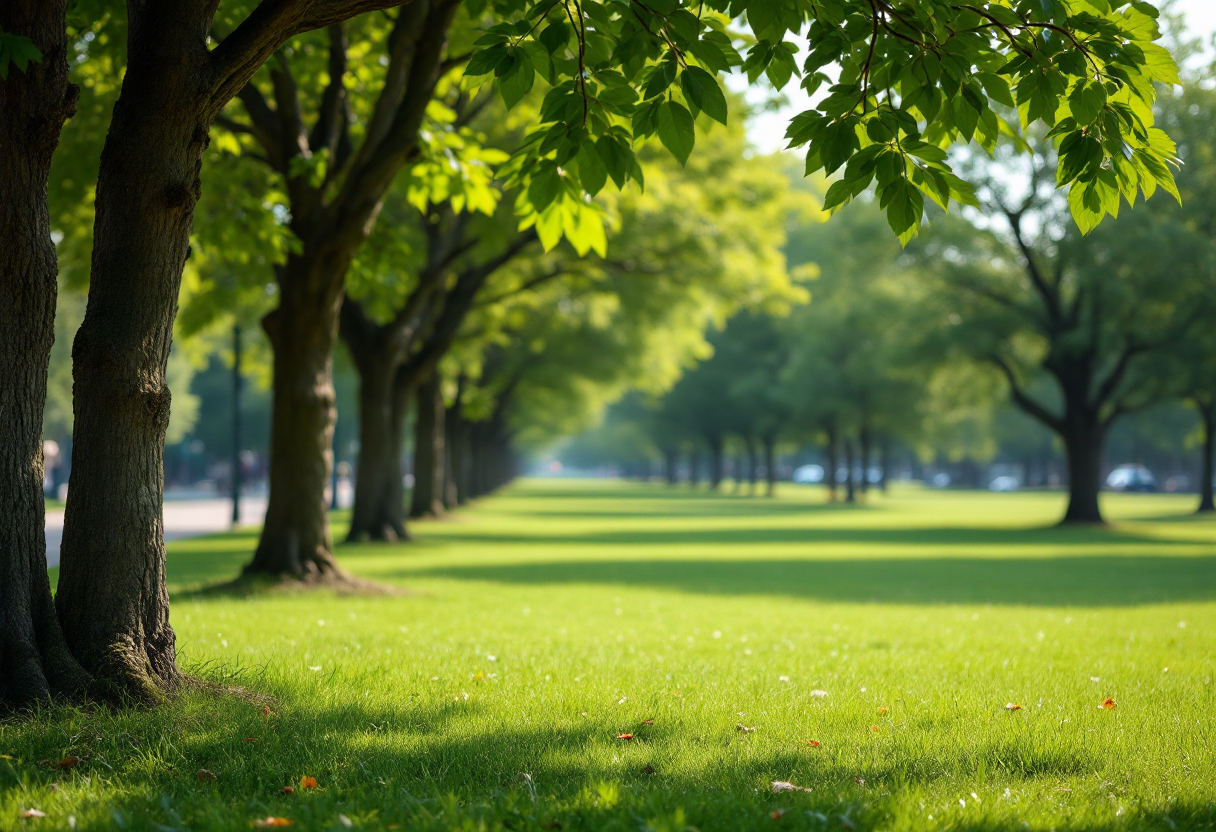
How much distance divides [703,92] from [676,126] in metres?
0.21

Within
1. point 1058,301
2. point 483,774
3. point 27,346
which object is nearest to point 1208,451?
point 1058,301

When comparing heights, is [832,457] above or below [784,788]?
above

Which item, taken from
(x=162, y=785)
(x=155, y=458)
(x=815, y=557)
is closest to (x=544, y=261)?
(x=815, y=557)

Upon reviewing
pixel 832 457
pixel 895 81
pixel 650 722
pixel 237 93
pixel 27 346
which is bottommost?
pixel 650 722

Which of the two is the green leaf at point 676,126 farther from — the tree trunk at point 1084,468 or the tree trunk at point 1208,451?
the tree trunk at point 1208,451

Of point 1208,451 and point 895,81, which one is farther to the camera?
point 1208,451

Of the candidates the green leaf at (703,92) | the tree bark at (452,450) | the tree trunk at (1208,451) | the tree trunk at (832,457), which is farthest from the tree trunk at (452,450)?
the green leaf at (703,92)

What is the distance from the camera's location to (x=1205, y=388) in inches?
1191

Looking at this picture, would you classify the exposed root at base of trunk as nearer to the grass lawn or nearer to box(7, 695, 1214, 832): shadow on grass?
the grass lawn

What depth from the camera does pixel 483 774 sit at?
436 cm

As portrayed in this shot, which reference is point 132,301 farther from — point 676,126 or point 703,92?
point 703,92

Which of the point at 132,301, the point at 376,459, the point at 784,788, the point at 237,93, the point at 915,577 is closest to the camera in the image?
the point at 784,788

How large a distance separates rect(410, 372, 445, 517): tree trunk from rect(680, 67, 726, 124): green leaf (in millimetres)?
25043

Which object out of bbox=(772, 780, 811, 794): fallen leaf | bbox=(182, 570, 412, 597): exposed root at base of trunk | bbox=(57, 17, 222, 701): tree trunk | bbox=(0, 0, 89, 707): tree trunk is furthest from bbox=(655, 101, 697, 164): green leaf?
bbox=(182, 570, 412, 597): exposed root at base of trunk
